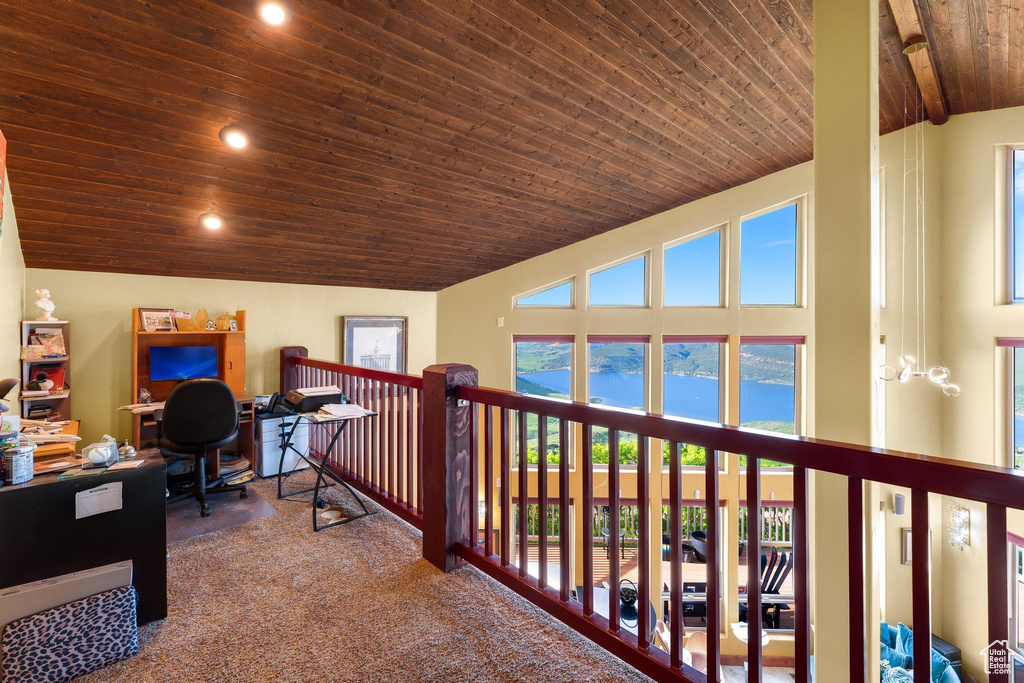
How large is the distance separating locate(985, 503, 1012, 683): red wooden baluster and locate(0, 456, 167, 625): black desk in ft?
8.47

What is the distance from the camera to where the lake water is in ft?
23.8

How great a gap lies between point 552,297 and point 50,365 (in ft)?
19.1

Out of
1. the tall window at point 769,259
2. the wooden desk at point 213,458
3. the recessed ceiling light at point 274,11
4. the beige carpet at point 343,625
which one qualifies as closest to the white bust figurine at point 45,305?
the wooden desk at point 213,458

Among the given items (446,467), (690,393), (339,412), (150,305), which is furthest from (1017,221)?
(150,305)

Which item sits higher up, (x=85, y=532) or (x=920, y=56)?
(x=920, y=56)

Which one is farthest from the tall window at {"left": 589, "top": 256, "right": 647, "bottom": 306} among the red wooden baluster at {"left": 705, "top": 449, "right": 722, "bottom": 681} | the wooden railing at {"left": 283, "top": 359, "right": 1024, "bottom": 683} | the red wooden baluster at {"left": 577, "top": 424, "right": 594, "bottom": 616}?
the red wooden baluster at {"left": 705, "top": 449, "right": 722, "bottom": 681}

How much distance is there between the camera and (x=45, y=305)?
362cm

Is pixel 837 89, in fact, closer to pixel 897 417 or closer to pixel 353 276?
pixel 353 276

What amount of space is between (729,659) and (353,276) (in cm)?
725

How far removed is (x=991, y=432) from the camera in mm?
5727

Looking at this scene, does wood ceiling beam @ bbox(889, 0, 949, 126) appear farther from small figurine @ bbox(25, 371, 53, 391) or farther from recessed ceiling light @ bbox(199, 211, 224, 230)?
small figurine @ bbox(25, 371, 53, 391)

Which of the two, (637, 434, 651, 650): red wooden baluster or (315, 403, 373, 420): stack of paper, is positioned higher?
(315, 403, 373, 420): stack of paper

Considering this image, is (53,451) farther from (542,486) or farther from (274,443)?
(542,486)

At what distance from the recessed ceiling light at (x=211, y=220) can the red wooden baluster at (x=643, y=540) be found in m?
3.87
